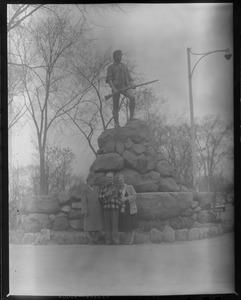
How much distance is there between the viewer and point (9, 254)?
5961mm

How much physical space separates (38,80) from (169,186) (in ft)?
5.86

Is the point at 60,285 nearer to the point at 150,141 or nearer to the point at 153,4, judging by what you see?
the point at 150,141

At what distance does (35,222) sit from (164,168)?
1.48 metres

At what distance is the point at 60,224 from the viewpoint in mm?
5957

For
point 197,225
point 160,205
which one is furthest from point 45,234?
point 197,225

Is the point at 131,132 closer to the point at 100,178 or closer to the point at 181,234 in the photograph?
the point at 100,178

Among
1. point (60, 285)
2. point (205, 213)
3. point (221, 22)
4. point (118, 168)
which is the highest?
point (221, 22)

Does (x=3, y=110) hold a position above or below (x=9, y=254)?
Answer: above

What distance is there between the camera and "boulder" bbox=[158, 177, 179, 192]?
5.95m

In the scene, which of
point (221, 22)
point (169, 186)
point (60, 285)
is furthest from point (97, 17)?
point (60, 285)

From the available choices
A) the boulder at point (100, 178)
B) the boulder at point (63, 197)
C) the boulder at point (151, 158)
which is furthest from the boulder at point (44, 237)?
the boulder at point (151, 158)

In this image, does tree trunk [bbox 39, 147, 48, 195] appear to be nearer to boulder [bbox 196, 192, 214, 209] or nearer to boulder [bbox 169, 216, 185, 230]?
boulder [bbox 169, 216, 185, 230]

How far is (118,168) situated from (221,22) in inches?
74.3

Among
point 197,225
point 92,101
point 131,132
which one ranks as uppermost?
point 92,101
